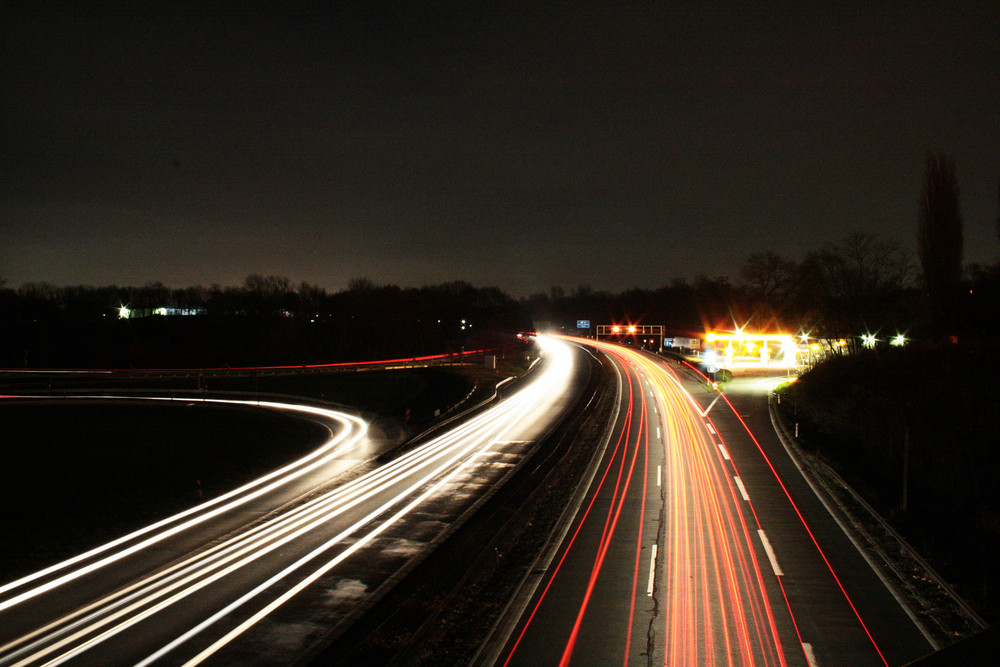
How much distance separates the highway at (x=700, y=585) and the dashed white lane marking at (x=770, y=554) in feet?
0.09

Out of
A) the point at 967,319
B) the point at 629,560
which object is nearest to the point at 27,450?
the point at 629,560

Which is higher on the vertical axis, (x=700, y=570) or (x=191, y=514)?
(x=700, y=570)

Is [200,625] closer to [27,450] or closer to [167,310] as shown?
[27,450]

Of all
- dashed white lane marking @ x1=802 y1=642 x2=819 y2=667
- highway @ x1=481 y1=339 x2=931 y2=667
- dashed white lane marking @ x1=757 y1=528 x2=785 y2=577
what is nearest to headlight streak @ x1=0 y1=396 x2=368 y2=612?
highway @ x1=481 y1=339 x2=931 y2=667

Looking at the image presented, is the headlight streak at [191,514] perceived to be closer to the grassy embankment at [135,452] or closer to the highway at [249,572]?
the highway at [249,572]

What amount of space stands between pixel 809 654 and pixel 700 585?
9.49 ft

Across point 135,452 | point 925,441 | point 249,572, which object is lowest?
point 135,452

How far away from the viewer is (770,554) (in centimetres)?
1477

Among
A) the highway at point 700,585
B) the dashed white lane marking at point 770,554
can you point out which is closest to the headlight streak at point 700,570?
the highway at point 700,585

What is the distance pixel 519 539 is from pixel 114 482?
54.3 feet

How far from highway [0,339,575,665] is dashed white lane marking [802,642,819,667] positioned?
7709 millimetres

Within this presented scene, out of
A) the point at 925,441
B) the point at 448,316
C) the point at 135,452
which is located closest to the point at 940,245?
the point at 925,441

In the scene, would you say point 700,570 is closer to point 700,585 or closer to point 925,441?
point 700,585

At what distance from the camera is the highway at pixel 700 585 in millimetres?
10234
